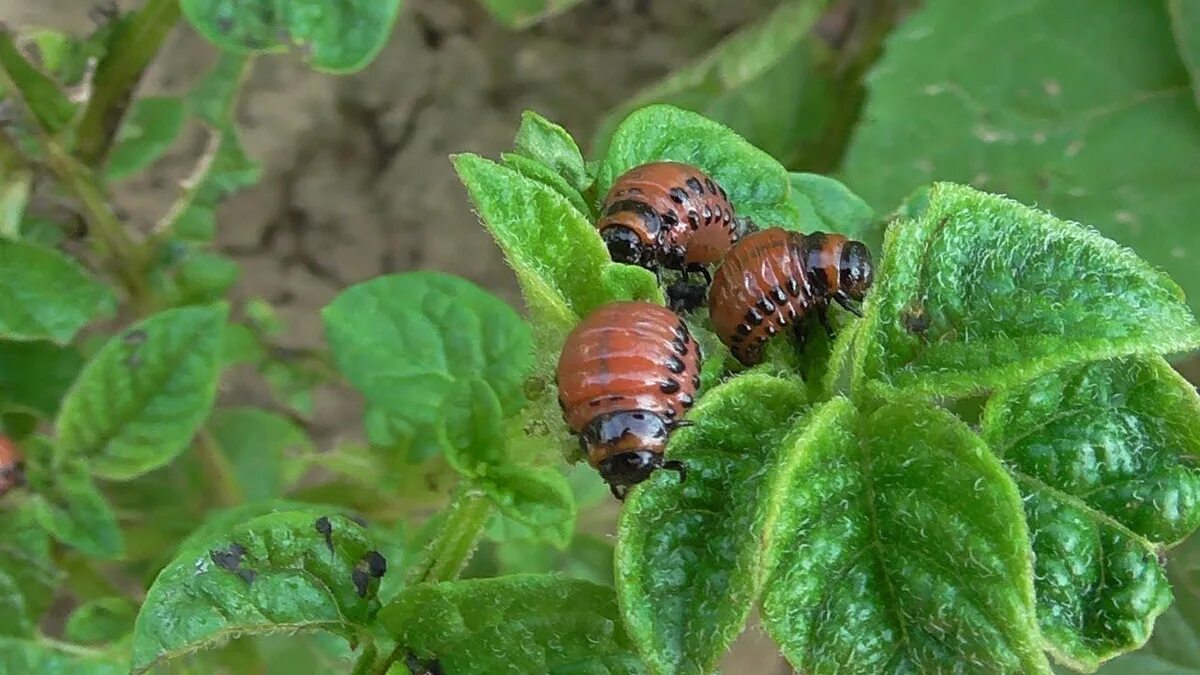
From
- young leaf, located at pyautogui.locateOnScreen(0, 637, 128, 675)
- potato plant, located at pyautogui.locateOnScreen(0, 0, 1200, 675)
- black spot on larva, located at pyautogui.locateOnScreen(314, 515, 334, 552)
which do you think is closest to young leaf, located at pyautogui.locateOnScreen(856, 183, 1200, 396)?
potato plant, located at pyautogui.locateOnScreen(0, 0, 1200, 675)

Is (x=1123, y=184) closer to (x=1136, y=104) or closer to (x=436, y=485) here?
(x=1136, y=104)

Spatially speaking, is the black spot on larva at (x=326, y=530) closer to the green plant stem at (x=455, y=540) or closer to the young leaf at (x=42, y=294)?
the green plant stem at (x=455, y=540)

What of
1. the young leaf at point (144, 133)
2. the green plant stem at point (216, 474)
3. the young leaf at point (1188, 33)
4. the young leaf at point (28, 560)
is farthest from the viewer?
the young leaf at point (1188, 33)

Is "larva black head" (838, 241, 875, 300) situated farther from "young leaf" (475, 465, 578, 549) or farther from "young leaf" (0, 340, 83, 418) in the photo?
"young leaf" (0, 340, 83, 418)

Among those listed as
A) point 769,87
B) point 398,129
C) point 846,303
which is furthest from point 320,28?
point 769,87

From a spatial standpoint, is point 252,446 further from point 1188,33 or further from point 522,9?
point 1188,33

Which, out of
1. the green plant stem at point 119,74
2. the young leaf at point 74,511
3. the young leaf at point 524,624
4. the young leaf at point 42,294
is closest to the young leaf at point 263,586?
the young leaf at point 524,624
